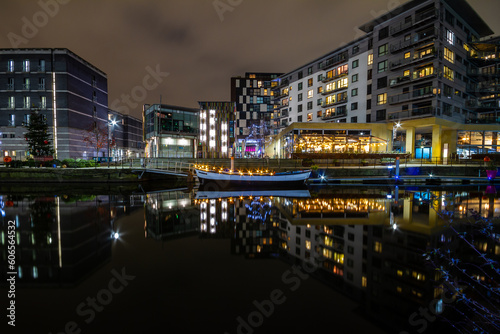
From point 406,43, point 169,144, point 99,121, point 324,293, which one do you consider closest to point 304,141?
point 406,43

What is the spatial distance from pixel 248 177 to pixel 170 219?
14274 mm

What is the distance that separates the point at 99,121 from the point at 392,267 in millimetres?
61206

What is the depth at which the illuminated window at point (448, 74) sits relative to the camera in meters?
42.2

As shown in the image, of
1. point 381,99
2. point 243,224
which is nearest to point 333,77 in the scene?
point 381,99

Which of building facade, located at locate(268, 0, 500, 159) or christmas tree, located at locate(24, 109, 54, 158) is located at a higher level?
building facade, located at locate(268, 0, 500, 159)

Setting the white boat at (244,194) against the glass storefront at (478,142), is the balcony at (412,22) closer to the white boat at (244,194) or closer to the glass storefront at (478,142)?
the glass storefront at (478,142)

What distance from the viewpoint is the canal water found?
4.96 m

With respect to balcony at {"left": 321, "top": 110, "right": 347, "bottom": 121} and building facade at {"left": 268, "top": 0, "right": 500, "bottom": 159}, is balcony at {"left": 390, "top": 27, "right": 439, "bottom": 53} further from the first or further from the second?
balcony at {"left": 321, "top": 110, "right": 347, "bottom": 121}

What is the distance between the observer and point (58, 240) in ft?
32.1

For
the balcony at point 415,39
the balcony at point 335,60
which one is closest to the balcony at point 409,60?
the balcony at point 415,39

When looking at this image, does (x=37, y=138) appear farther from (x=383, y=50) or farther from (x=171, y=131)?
(x=383, y=50)

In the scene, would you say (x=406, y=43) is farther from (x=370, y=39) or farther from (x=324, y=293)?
(x=324, y=293)

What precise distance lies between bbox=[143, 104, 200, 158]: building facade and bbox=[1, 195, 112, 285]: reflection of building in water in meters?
37.9

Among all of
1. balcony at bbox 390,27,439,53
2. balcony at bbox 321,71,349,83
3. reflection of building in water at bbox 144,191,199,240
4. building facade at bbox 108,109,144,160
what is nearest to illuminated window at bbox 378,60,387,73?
balcony at bbox 390,27,439,53
